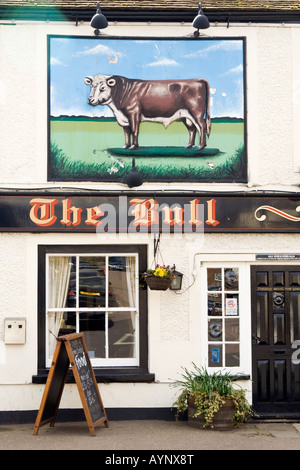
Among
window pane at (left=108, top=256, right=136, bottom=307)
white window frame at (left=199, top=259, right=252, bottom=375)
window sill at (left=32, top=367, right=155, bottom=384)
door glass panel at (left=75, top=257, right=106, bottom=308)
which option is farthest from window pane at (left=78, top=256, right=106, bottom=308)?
white window frame at (left=199, top=259, right=252, bottom=375)

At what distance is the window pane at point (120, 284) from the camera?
1006 centimetres

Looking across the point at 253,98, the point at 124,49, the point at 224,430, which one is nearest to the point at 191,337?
the point at 224,430

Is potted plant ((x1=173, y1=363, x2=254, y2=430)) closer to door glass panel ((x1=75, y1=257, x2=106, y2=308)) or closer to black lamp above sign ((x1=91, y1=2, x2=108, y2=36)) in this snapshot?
door glass panel ((x1=75, y1=257, x2=106, y2=308))

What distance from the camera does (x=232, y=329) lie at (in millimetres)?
10078

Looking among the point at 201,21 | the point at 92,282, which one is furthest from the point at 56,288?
the point at 201,21

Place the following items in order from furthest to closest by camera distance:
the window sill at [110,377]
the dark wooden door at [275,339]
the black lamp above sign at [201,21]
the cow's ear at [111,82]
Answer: the cow's ear at [111,82], the dark wooden door at [275,339], the window sill at [110,377], the black lamp above sign at [201,21]

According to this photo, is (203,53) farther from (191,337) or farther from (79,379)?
(79,379)

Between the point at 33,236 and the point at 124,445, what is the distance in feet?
10.7

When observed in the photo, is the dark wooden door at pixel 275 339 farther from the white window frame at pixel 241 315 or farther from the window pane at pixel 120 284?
the window pane at pixel 120 284

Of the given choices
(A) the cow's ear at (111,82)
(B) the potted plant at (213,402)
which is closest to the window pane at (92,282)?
(B) the potted plant at (213,402)

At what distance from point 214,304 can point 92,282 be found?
71.9 inches

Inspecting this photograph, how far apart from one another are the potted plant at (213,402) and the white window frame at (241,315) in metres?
0.48

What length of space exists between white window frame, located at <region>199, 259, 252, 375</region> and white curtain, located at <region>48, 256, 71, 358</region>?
1993 millimetres

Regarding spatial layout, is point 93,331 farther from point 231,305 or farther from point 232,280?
point 232,280
